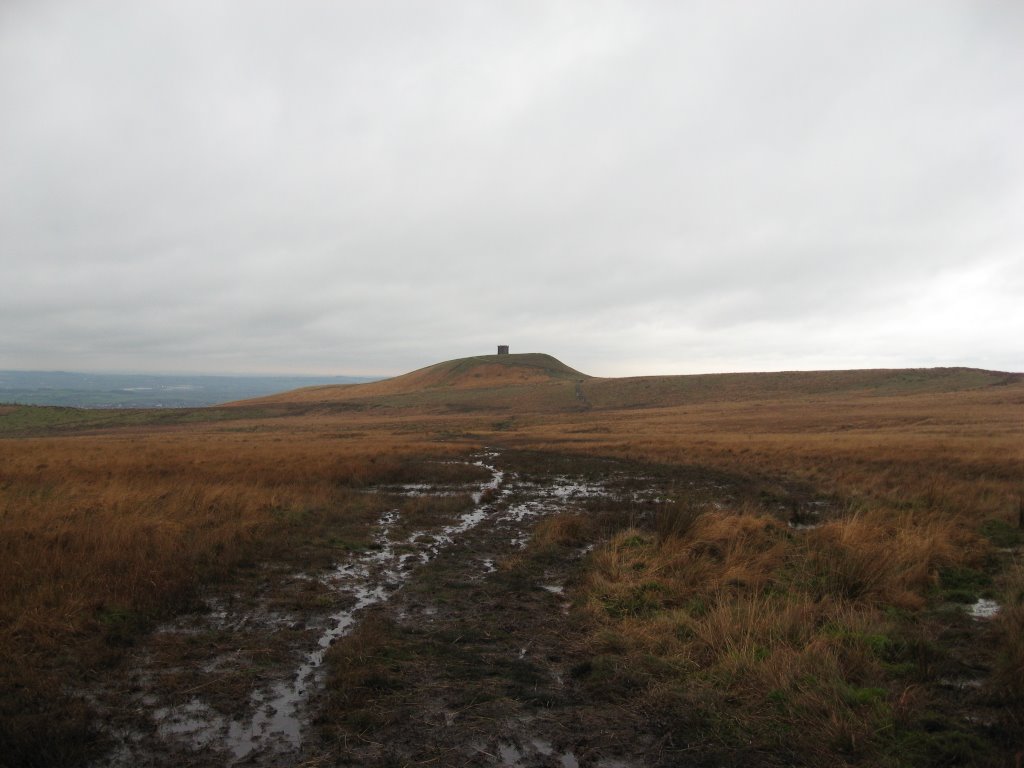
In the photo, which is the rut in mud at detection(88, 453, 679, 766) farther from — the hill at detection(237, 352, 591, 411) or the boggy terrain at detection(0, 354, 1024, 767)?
the hill at detection(237, 352, 591, 411)

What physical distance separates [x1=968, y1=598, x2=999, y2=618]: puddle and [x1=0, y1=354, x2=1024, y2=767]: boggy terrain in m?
0.07

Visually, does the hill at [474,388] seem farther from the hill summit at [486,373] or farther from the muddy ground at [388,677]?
the muddy ground at [388,677]

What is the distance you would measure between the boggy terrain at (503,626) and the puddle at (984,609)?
7 centimetres

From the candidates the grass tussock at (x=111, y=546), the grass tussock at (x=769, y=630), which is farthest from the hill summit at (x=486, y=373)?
the grass tussock at (x=769, y=630)

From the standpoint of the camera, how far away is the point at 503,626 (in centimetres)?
739

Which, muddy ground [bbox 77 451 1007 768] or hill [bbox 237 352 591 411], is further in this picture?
hill [bbox 237 352 591 411]

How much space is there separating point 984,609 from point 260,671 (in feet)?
29.9

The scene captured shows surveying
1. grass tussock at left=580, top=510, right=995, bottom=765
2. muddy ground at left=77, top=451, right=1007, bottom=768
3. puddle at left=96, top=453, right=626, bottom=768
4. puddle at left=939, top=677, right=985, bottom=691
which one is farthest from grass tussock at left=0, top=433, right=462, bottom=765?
puddle at left=939, top=677, right=985, bottom=691

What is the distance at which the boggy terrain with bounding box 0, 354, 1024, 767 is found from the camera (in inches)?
185

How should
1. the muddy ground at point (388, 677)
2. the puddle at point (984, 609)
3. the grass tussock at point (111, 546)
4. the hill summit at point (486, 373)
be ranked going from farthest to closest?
1. the hill summit at point (486, 373)
2. the puddle at point (984, 609)
3. the grass tussock at point (111, 546)
4. the muddy ground at point (388, 677)

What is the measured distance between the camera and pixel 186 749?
4660mm

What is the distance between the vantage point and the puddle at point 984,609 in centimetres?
727

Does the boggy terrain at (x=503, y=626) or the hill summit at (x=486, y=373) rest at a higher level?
the hill summit at (x=486, y=373)

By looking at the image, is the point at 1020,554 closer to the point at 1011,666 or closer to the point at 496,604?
the point at 1011,666
